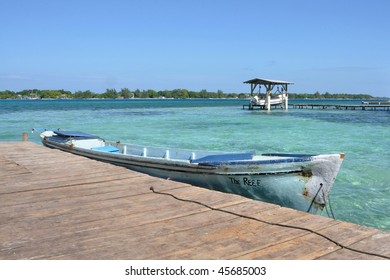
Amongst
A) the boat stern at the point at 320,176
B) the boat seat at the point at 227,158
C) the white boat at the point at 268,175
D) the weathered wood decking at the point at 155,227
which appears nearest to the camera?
the weathered wood decking at the point at 155,227

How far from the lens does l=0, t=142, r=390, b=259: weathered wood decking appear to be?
323cm

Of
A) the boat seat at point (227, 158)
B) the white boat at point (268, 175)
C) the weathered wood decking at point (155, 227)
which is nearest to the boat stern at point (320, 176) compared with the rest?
the white boat at point (268, 175)

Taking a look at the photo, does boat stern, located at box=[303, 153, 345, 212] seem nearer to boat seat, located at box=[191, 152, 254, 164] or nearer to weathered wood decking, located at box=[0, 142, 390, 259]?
boat seat, located at box=[191, 152, 254, 164]

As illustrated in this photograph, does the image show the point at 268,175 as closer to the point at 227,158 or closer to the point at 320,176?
the point at 320,176

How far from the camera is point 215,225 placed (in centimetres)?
390

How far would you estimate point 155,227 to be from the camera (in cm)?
386

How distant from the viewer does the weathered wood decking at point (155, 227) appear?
323cm

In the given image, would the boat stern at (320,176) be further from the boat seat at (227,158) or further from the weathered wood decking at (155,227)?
the weathered wood decking at (155,227)

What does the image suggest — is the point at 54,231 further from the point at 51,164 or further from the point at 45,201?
the point at 51,164

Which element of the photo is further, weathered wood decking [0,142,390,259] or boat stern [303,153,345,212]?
boat stern [303,153,345,212]

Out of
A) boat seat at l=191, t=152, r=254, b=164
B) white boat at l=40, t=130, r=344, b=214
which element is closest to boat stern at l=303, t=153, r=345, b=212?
white boat at l=40, t=130, r=344, b=214

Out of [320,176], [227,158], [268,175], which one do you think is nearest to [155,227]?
[268,175]
